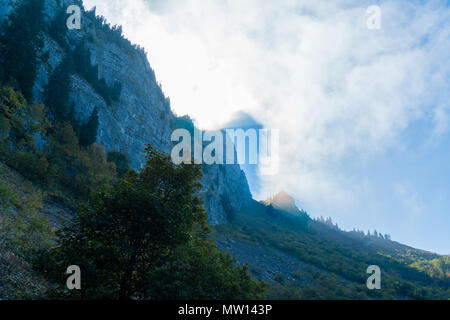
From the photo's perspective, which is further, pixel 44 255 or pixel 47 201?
pixel 47 201

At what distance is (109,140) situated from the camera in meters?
55.9

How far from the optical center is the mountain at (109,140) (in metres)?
28.7

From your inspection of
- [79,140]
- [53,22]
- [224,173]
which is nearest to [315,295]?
[79,140]

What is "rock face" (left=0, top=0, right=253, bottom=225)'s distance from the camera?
167ft

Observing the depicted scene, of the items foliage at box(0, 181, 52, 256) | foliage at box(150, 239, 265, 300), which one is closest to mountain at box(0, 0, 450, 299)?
foliage at box(0, 181, 52, 256)

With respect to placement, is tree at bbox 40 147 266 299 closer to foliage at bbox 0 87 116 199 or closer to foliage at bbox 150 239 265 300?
foliage at bbox 150 239 265 300

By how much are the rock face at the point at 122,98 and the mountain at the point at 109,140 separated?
0.87 feet

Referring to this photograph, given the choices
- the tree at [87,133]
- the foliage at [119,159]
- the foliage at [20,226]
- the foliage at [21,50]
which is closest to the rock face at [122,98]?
the foliage at [21,50]

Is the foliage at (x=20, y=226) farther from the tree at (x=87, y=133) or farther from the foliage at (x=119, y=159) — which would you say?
the foliage at (x=119, y=159)

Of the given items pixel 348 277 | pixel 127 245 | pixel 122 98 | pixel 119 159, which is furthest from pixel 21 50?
pixel 348 277

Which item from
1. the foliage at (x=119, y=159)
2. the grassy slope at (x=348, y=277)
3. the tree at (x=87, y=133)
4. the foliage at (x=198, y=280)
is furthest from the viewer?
the foliage at (x=119, y=159)
